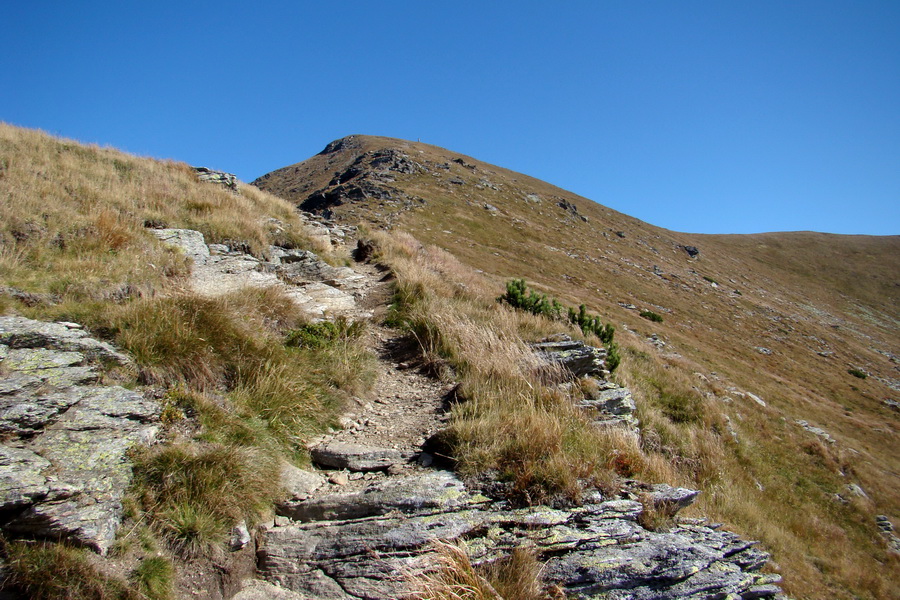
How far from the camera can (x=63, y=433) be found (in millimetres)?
3219

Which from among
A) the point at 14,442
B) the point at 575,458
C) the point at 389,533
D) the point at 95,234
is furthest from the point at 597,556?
the point at 95,234

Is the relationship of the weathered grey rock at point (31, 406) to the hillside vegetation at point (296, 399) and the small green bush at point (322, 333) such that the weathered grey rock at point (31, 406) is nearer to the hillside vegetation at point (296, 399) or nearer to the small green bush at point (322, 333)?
the hillside vegetation at point (296, 399)

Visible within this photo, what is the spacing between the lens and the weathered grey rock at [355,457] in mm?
4504

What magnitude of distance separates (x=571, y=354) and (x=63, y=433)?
7043 mm

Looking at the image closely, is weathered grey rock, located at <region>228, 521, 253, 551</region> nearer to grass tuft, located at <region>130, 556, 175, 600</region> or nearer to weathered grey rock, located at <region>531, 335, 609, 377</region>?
grass tuft, located at <region>130, 556, 175, 600</region>

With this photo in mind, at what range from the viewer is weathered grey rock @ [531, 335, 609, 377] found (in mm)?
7887

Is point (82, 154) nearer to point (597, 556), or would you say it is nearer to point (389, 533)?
point (389, 533)

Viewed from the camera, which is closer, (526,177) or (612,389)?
(612,389)

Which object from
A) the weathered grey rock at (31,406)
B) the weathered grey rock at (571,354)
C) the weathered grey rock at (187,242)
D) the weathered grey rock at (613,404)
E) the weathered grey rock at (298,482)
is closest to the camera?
the weathered grey rock at (31,406)

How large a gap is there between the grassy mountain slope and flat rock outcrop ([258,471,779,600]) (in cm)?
147

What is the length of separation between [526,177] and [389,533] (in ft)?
285

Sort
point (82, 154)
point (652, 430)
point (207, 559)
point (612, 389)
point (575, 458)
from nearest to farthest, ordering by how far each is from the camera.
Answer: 1. point (207, 559)
2. point (575, 458)
3. point (612, 389)
4. point (652, 430)
5. point (82, 154)

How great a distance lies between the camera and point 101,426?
3379 mm

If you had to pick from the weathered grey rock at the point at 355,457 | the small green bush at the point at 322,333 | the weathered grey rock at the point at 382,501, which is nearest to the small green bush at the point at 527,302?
the small green bush at the point at 322,333
